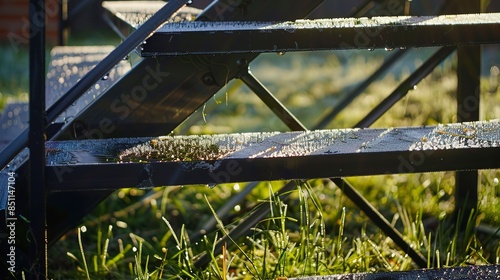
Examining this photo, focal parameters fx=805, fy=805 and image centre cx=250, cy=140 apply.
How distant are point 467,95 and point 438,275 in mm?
1150

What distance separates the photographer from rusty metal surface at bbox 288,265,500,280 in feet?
6.24

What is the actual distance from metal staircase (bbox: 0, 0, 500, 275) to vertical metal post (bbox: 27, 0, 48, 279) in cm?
1

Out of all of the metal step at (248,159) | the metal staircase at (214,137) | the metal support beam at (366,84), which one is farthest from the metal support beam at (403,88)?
the metal support beam at (366,84)

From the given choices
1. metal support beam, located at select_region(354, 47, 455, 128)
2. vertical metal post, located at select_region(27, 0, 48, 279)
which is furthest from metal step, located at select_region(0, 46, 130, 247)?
metal support beam, located at select_region(354, 47, 455, 128)

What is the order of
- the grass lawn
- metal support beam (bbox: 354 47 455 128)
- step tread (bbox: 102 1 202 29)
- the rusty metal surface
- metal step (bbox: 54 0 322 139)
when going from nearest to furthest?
1. the rusty metal surface
2. metal step (bbox: 54 0 322 139)
3. the grass lawn
4. step tread (bbox: 102 1 202 29)
5. metal support beam (bbox: 354 47 455 128)

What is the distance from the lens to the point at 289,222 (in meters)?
3.25

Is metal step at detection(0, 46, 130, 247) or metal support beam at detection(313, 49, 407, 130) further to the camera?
metal support beam at detection(313, 49, 407, 130)

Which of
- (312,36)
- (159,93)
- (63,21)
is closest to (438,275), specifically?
(312,36)

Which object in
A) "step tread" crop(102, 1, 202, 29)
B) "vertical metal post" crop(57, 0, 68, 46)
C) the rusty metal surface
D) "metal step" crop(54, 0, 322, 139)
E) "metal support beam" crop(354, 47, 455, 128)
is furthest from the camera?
"vertical metal post" crop(57, 0, 68, 46)

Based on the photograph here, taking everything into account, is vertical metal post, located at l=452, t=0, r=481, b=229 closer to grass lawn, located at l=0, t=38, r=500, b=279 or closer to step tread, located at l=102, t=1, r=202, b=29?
grass lawn, located at l=0, t=38, r=500, b=279

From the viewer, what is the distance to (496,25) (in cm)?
202

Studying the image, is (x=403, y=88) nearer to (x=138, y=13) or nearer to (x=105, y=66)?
(x=138, y=13)

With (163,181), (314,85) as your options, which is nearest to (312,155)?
(163,181)

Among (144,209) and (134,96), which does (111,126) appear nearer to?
(134,96)
